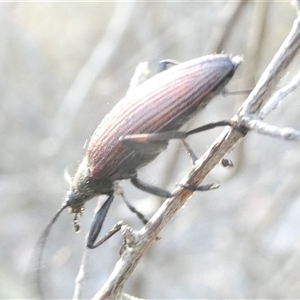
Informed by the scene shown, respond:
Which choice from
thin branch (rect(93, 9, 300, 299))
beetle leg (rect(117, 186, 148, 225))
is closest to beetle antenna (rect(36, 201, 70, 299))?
beetle leg (rect(117, 186, 148, 225))

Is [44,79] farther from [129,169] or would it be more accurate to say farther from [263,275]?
[129,169]

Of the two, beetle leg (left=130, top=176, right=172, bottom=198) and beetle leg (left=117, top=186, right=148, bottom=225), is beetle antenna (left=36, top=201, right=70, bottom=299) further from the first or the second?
beetle leg (left=130, top=176, right=172, bottom=198)

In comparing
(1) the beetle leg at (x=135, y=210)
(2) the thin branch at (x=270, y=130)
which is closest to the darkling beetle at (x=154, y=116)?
(1) the beetle leg at (x=135, y=210)

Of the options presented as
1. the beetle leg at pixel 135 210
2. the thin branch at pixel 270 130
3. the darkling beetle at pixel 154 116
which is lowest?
the thin branch at pixel 270 130

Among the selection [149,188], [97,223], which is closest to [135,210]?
[149,188]

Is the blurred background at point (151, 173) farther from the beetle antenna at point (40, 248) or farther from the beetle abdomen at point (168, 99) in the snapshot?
the beetle abdomen at point (168, 99)

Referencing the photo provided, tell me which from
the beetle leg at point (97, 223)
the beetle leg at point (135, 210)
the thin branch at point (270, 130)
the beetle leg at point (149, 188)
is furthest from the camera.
Result: the beetle leg at point (97, 223)

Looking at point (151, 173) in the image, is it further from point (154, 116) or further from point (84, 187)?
point (154, 116)
